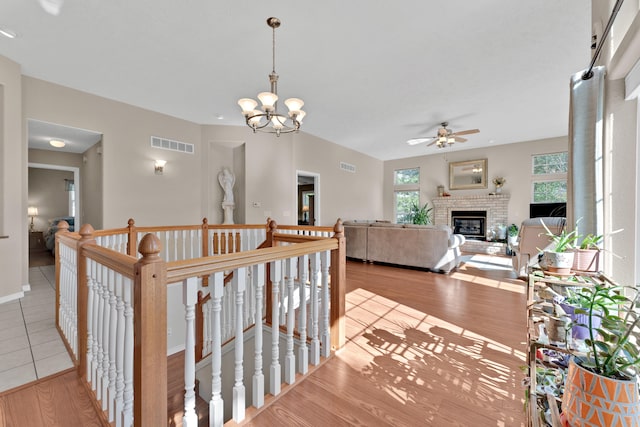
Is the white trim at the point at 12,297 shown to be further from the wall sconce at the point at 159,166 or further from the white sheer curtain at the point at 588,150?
the white sheer curtain at the point at 588,150

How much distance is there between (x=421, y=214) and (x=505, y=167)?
8.49 feet

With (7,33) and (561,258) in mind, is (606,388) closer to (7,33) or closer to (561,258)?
(561,258)

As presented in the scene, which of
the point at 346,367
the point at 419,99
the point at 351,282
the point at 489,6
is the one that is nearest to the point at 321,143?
the point at 419,99

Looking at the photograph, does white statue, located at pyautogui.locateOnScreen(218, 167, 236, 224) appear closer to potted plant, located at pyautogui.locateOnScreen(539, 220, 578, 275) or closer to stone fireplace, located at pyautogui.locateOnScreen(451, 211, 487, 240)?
potted plant, located at pyautogui.locateOnScreen(539, 220, 578, 275)

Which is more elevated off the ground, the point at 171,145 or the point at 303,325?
the point at 171,145

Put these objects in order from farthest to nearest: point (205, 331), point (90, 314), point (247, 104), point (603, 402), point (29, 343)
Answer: point (205, 331) → point (247, 104) → point (29, 343) → point (90, 314) → point (603, 402)

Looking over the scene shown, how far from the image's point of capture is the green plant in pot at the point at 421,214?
26.9ft

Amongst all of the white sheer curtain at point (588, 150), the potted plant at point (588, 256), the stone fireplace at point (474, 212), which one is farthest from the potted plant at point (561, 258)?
the stone fireplace at point (474, 212)

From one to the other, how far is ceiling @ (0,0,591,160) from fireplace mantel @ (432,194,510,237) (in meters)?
3.17

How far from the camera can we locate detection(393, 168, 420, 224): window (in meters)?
8.79

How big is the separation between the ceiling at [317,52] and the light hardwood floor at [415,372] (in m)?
2.97

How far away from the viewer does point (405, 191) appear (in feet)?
29.7

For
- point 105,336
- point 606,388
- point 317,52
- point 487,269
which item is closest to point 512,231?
point 487,269

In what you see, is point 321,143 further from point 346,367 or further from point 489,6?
point 346,367
